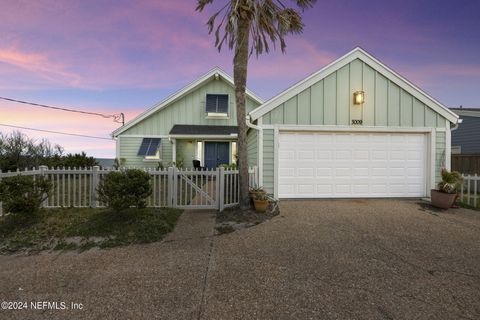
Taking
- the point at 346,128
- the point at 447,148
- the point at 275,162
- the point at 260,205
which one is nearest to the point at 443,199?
the point at 447,148

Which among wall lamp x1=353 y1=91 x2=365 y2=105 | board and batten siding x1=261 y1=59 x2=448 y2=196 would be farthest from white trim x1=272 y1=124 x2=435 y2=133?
wall lamp x1=353 y1=91 x2=365 y2=105

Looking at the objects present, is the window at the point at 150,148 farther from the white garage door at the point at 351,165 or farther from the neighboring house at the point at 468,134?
the neighboring house at the point at 468,134

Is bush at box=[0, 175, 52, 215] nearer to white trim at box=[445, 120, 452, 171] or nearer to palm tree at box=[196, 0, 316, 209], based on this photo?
palm tree at box=[196, 0, 316, 209]

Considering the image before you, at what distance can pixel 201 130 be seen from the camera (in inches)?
555

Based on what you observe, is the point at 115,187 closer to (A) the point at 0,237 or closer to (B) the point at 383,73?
(A) the point at 0,237

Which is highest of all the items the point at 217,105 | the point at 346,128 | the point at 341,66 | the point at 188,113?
the point at 217,105

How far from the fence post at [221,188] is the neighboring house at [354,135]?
1715 mm

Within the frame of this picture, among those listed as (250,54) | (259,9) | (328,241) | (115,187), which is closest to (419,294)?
(328,241)

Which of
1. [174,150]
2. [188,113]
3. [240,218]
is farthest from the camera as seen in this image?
[188,113]

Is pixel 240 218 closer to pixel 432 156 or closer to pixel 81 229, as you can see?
pixel 81 229

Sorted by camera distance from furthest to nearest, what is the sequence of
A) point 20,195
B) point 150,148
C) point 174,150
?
point 174,150, point 150,148, point 20,195

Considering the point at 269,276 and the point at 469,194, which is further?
the point at 469,194

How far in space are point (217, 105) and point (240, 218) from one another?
34.8ft

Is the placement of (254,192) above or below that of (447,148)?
below
